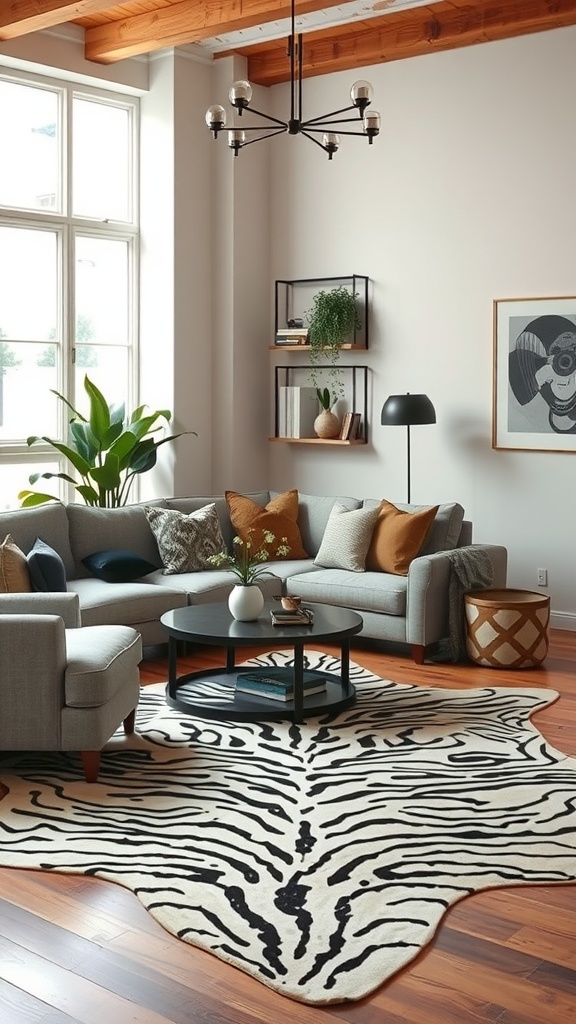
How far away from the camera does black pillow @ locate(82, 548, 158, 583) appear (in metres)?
5.90

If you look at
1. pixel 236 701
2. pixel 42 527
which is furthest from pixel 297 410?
pixel 236 701

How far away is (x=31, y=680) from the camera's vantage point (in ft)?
13.0

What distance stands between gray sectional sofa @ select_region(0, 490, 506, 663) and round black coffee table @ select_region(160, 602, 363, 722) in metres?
0.50

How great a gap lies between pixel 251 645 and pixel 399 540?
70.0 inches

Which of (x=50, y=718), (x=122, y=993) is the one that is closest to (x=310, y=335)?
(x=50, y=718)

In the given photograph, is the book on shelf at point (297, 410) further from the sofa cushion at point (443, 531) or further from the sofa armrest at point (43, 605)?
the sofa armrest at point (43, 605)

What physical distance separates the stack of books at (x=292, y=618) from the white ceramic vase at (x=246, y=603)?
0.30 ft

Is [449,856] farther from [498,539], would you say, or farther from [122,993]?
[498,539]

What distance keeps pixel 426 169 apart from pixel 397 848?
4764mm

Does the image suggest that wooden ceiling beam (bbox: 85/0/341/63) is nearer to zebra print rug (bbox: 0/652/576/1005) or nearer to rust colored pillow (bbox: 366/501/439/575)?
rust colored pillow (bbox: 366/501/439/575)

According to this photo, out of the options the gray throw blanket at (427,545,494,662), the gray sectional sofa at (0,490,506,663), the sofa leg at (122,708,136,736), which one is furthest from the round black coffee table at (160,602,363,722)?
the gray throw blanket at (427,545,494,662)

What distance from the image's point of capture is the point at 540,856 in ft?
11.2

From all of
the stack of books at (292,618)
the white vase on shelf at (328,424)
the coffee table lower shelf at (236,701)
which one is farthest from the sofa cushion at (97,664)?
the white vase on shelf at (328,424)

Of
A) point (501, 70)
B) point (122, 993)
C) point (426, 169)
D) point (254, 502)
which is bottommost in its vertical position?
point (122, 993)
